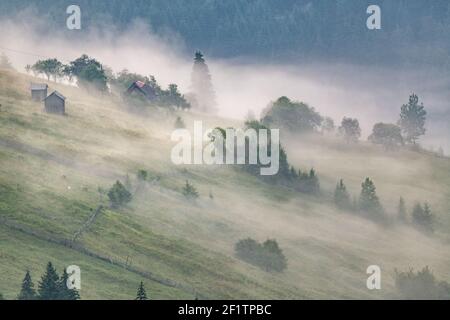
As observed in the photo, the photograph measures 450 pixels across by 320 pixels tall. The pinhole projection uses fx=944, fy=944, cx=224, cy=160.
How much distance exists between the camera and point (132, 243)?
121 m

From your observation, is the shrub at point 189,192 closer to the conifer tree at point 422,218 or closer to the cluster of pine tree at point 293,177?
the cluster of pine tree at point 293,177

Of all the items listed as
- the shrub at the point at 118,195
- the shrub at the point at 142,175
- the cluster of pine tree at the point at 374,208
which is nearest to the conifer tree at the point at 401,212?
the cluster of pine tree at the point at 374,208

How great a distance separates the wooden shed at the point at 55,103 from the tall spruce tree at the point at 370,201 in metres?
58.2

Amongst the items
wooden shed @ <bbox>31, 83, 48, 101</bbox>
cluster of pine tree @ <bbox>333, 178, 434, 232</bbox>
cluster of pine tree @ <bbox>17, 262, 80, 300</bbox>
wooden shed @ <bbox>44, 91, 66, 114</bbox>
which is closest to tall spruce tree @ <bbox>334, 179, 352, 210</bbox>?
cluster of pine tree @ <bbox>333, 178, 434, 232</bbox>

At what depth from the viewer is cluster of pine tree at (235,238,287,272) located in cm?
12856

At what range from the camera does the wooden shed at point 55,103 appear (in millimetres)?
172500

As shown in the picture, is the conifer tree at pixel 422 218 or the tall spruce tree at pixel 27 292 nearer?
the tall spruce tree at pixel 27 292

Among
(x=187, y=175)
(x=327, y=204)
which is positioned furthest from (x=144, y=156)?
(x=327, y=204)

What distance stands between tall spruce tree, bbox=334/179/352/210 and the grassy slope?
3016mm

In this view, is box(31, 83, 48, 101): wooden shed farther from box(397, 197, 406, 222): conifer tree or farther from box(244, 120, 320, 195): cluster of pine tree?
box(397, 197, 406, 222): conifer tree

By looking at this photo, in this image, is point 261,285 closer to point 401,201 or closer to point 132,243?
point 132,243

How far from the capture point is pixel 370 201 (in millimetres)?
177500
